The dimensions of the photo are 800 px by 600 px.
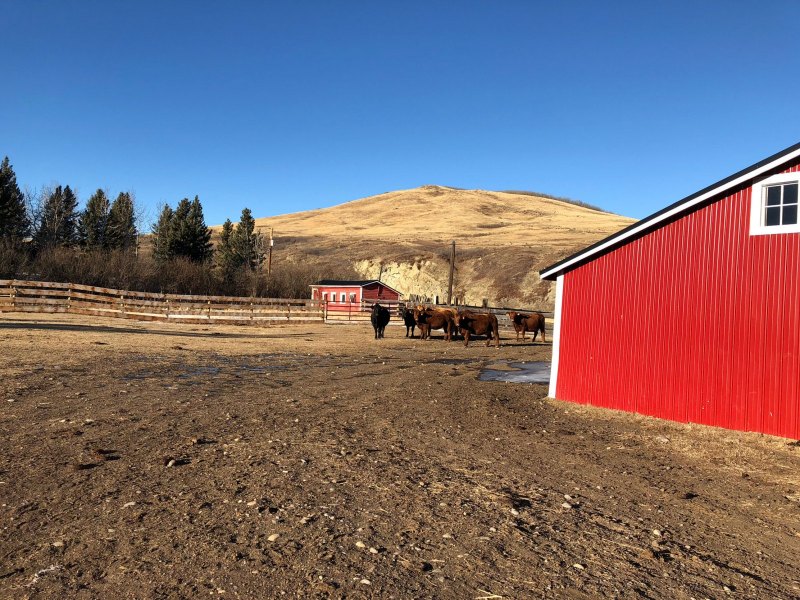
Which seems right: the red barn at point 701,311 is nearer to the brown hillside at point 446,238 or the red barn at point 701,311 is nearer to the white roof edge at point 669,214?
the white roof edge at point 669,214

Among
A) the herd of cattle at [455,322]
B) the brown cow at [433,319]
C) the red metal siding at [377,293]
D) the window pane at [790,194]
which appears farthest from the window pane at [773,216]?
the red metal siding at [377,293]

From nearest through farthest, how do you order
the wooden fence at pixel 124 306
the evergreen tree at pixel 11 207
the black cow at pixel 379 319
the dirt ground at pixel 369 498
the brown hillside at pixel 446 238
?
the dirt ground at pixel 369 498 < the black cow at pixel 379 319 < the wooden fence at pixel 124 306 < the evergreen tree at pixel 11 207 < the brown hillside at pixel 446 238

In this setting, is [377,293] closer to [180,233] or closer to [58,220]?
[180,233]

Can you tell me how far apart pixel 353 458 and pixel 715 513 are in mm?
3681

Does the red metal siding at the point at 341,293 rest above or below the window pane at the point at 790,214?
below

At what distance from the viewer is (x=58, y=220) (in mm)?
60562

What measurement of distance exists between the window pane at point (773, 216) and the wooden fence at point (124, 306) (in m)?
29.4

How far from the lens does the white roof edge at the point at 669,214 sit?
9.27 metres

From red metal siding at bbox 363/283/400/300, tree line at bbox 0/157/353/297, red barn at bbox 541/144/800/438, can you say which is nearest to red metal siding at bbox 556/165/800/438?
red barn at bbox 541/144/800/438

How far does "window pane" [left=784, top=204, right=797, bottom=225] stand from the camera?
30.0ft

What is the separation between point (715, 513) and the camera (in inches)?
218

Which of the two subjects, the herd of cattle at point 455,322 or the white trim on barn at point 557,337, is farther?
the herd of cattle at point 455,322

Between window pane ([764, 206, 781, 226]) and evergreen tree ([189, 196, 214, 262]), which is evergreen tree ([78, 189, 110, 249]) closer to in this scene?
evergreen tree ([189, 196, 214, 262])

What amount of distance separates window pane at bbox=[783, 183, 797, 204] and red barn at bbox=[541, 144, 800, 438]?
19 mm
